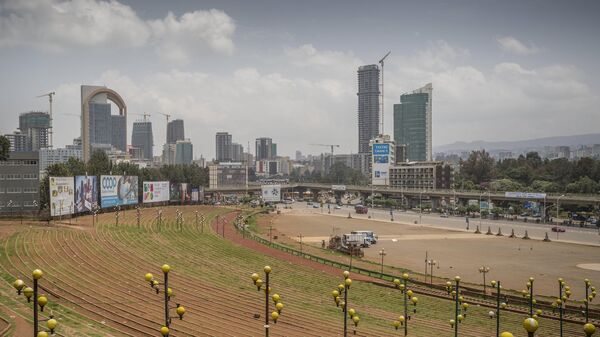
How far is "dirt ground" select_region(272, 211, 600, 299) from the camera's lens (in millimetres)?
50031

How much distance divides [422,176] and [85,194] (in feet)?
387

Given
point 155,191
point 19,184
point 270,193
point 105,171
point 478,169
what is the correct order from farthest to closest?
point 478,169, point 270,193, point 105,171, point 155,191, point 19,184

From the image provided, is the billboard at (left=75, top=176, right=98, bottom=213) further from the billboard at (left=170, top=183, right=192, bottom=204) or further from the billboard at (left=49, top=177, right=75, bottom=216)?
the billboard at (left=170, top=183, right=192, bottom=204)

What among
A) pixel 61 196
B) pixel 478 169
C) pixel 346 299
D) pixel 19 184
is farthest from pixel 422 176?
pixel 346 299

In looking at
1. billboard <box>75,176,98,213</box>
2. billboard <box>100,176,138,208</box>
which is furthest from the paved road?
billboard <box>75,176,98,213</box>

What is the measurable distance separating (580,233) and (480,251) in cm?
3037

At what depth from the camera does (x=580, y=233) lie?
85688mm

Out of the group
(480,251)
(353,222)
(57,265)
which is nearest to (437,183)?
(353,222)

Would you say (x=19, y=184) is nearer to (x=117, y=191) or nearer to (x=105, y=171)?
(x=117, y=191)

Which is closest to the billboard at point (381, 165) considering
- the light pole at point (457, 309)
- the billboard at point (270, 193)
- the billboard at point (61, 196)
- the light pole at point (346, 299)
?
the billboard at point (270, 193)

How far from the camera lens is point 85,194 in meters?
68.7

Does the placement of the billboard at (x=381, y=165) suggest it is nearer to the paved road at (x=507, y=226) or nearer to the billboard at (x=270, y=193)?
the paved road at (x=507, y=226)

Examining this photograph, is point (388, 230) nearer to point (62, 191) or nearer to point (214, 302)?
point (62, 191)

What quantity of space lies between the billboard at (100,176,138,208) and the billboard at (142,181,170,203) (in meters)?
10.4
